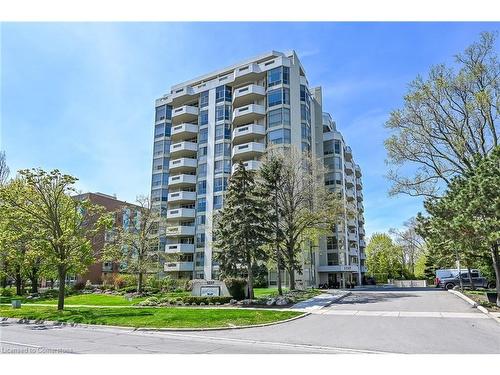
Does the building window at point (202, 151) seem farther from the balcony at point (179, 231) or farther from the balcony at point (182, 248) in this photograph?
the balcony at point (182, 248)

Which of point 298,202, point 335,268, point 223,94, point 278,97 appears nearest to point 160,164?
point 223,94

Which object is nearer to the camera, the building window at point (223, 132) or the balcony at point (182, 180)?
the building window at point (223, 132)

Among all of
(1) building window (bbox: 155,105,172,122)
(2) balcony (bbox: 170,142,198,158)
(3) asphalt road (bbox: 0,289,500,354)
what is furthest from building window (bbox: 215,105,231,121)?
(3) asphalt road (bbox: 0,289,500,354)

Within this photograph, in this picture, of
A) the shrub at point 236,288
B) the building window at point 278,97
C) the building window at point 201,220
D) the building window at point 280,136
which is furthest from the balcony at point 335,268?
the shrub at point 236,288

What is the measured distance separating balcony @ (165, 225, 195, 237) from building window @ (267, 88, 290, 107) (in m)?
20.4

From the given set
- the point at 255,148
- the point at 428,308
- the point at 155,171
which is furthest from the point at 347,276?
the point at 428,308

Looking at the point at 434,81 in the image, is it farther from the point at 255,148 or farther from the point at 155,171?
the point at 155,171

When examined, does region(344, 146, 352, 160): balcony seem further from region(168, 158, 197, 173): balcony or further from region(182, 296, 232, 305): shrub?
region(182, 296, 232, 305): shrub

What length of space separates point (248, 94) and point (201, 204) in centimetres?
1672

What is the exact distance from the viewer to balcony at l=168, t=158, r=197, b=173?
58947 mm

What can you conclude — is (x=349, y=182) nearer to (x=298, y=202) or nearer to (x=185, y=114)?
(x=185, y=114)

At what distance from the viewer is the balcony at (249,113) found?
5284 centimetres

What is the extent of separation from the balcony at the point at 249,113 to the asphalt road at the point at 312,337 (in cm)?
3747

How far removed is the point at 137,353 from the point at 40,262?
33005 mm
